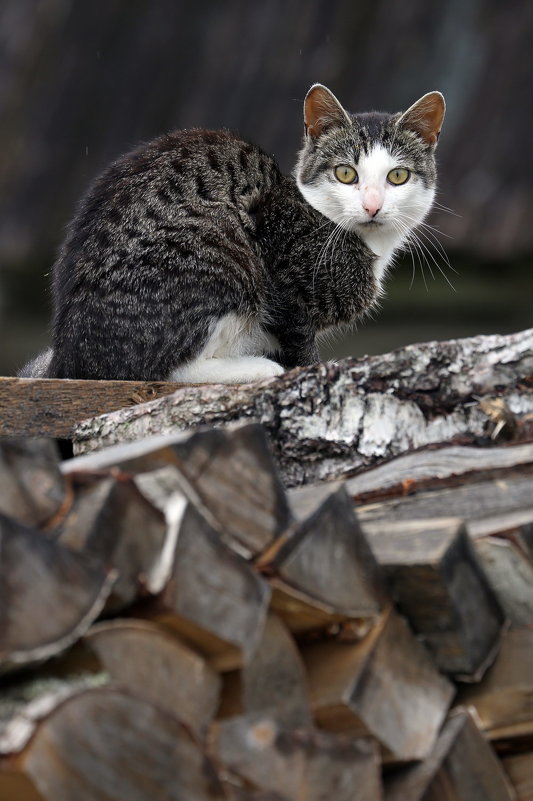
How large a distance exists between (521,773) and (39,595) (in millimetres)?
725

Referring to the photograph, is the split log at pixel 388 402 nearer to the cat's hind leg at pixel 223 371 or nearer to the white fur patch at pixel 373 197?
the cat's hind leg at pixel 223 371

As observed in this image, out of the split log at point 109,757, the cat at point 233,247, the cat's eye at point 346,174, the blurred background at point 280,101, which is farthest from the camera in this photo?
the blurred background at point 280,101

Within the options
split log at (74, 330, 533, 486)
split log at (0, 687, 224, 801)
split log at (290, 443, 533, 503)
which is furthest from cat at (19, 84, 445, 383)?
split log at (0, 687, 224, 801)

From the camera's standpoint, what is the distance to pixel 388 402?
1777 millimetres

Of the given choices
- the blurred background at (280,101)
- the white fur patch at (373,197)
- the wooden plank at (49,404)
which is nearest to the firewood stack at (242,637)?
the wooden plank at (49,404)

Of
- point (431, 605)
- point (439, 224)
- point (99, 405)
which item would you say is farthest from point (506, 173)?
point (431, 605)

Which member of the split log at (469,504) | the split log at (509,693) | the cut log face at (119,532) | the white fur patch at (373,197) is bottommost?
the split log at (509,693)

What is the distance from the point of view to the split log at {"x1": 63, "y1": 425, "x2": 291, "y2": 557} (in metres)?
1.18

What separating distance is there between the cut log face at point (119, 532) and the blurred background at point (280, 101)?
11.4 ft

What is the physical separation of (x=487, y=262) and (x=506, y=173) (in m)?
0.39

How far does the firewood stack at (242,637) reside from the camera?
1005 mm

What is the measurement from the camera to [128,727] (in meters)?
1.01

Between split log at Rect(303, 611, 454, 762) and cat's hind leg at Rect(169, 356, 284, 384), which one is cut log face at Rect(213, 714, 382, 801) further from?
cat's hind leg at Rect(169, 356, 284, 384)

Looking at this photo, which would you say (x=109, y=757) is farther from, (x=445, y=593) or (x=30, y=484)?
(x=445, y=593)
